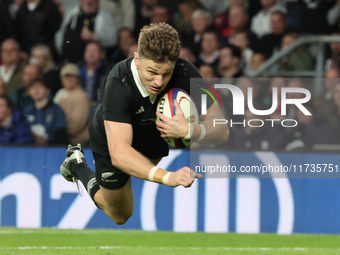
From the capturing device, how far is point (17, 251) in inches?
215

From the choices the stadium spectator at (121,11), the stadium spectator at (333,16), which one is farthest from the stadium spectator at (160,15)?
the stadium spectator at (333,16)

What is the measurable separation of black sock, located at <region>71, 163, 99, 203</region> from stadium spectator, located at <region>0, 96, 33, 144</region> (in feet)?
6.38

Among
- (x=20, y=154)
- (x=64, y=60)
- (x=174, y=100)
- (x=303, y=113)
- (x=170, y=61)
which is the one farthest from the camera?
(x=64, y=60)

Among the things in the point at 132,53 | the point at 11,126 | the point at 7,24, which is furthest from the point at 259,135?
the point at 7,24

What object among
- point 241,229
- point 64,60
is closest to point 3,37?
point 64,60

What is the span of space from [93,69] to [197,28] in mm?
1716

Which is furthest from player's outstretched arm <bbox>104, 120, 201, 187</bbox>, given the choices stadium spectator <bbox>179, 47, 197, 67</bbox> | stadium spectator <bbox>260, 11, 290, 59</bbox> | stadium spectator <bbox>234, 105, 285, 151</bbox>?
stadium spectator <bbox>260, 11, 290, 59</bbox>

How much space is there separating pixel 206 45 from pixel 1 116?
3.17 metres

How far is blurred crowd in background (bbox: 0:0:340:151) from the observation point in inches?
271

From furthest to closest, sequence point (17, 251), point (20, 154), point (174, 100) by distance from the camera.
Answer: point (20, 154) → point (17, 251) → point (174, 100)

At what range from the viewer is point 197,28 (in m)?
7.92

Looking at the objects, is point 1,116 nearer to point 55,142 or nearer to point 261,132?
point 55,142

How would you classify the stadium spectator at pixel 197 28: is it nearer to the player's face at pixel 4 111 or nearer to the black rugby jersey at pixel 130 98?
the player's face at pixel 4 111

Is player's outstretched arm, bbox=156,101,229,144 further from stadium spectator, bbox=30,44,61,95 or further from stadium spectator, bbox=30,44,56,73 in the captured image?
stadium spectator, bbox=30,44,56,73
